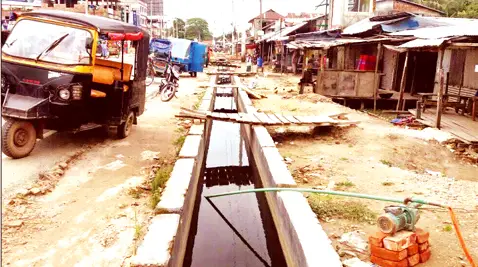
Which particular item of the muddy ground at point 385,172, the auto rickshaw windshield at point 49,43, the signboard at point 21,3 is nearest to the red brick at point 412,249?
the muddy ground at point 385,172

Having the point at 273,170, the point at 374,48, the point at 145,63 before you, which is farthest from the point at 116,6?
the point at 273,170

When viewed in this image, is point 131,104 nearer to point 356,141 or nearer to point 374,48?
point 356,141

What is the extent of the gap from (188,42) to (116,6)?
73.7 feet

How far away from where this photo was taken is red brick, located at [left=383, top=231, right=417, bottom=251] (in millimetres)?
3736

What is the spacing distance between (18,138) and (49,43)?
177 cm

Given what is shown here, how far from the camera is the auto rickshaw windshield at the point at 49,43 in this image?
7277 mm

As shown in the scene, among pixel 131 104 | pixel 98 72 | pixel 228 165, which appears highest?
pixel 98 72

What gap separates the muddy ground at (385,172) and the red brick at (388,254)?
0.70 feet

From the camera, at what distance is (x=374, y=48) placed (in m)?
19.5

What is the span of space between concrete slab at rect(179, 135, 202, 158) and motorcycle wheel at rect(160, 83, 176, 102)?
6709 mm

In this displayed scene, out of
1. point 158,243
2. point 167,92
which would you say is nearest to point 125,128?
point 158,243

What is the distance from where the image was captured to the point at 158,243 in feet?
13.2

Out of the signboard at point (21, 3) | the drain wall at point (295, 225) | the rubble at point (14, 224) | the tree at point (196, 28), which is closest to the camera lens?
the drain wall at point (295, 225)

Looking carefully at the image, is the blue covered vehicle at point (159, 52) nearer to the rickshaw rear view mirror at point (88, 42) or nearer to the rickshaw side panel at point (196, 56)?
the rickshaw side panel at point (196, 56)
